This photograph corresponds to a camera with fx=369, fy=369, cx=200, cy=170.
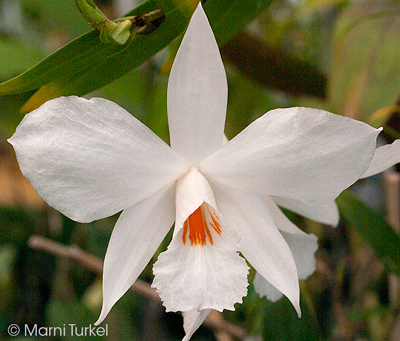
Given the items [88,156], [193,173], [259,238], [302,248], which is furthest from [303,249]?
[88,156]

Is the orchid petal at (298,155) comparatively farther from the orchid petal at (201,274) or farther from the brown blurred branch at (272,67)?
the brown blurred branch at (272,67)

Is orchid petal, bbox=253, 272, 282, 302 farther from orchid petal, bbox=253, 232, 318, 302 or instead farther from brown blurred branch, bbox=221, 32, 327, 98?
brown blurred branch, bbox=221, 32, 327, 98

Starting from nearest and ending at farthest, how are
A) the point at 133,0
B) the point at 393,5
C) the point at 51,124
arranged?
the point at 51,124
the point at 393,5
the point at 133,0

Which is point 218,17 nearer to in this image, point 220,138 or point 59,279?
point 220,138

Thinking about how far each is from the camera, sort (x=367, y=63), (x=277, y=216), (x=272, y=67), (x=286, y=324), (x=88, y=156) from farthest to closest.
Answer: (x=272, y=67) < (x=367, y=63) < (x=286, y=324) < (x=277, y=216) < (x=88, y=156)

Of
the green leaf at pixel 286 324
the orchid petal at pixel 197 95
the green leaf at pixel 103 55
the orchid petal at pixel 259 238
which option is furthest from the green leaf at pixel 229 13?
the green leaf at pixel 286 324

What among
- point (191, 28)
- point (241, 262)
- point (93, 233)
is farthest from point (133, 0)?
point (241, 262)

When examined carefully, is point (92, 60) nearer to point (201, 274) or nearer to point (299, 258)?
point (201, 274)
